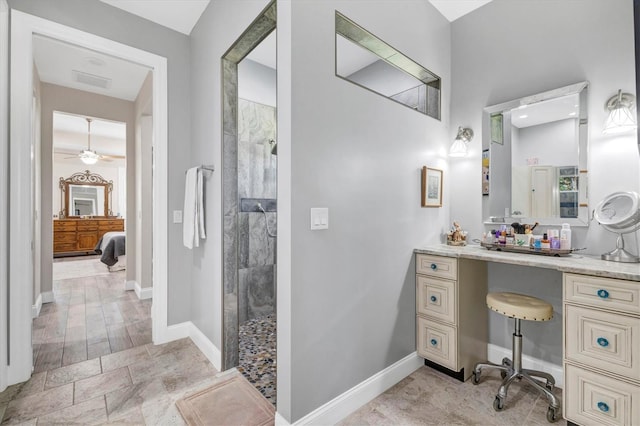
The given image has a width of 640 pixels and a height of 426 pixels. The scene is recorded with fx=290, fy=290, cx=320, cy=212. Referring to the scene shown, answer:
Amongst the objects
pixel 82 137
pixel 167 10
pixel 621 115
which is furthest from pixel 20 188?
pixel 82 137

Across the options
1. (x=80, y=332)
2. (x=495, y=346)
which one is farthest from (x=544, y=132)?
(x=80, y=332)

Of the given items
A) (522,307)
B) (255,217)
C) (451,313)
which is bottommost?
(451,313)

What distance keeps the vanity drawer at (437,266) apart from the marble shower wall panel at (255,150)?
75.6 inches

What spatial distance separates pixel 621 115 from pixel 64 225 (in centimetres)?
1054

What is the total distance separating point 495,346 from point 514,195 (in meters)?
1.24

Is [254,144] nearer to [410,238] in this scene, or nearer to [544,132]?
[410,238]

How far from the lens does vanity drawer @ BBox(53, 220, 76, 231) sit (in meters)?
7.61

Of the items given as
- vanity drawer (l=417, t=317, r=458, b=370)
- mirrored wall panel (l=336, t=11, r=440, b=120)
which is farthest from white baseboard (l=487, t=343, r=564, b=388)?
mirrored wall panel (l=336, t=11, r=440, b=120)

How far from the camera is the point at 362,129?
73.8 inches

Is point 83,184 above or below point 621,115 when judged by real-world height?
above

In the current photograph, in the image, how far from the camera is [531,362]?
2.18 meters

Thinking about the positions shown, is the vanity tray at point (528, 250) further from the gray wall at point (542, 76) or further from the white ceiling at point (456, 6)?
the white ceiling at point (456, 6)

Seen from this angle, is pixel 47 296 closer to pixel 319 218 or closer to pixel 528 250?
pixel 319 218

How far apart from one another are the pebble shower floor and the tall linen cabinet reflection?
1.17 meters
